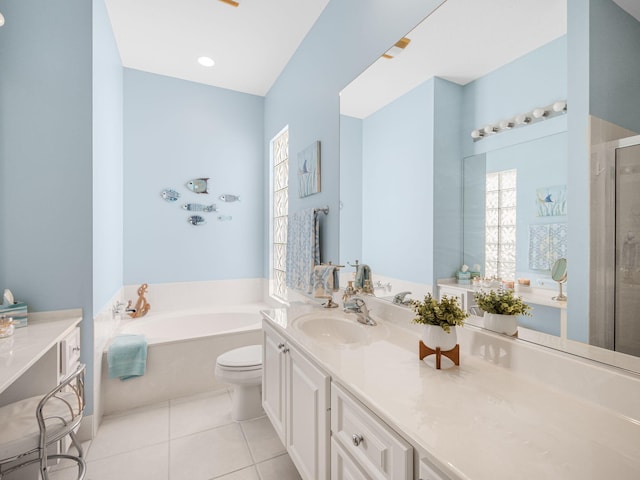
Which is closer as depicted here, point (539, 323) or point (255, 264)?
point (539, 323)

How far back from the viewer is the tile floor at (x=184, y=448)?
1667 mm

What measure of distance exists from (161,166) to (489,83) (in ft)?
10.2

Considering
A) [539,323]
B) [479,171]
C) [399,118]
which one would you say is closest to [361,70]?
[399,118]

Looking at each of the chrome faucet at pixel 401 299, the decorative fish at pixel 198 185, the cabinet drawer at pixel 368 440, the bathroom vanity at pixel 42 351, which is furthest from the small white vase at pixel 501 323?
the decorative fish at pixel 198 185

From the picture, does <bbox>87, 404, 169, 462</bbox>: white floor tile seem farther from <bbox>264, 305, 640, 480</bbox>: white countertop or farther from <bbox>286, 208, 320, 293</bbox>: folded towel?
<bbox>264, 305, 640, 480</bbox>: white countertop

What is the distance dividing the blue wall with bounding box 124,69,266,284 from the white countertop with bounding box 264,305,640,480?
271 centimetres

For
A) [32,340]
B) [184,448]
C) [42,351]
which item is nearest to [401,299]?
[184,448]

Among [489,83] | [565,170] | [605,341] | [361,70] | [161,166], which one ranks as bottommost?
[605,341]

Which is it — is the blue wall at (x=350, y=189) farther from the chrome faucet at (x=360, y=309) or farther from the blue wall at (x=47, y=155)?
the blue wall at (x=47, y=155)

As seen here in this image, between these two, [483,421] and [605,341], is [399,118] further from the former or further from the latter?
[483,421]

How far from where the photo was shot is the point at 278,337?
1.61 meters

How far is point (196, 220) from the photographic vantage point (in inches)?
134

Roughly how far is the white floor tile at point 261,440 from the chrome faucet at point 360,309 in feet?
3.17

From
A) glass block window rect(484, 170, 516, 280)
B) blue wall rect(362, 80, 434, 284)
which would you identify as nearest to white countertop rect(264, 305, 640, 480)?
glass block window rect(484, 170, 516, 280)
